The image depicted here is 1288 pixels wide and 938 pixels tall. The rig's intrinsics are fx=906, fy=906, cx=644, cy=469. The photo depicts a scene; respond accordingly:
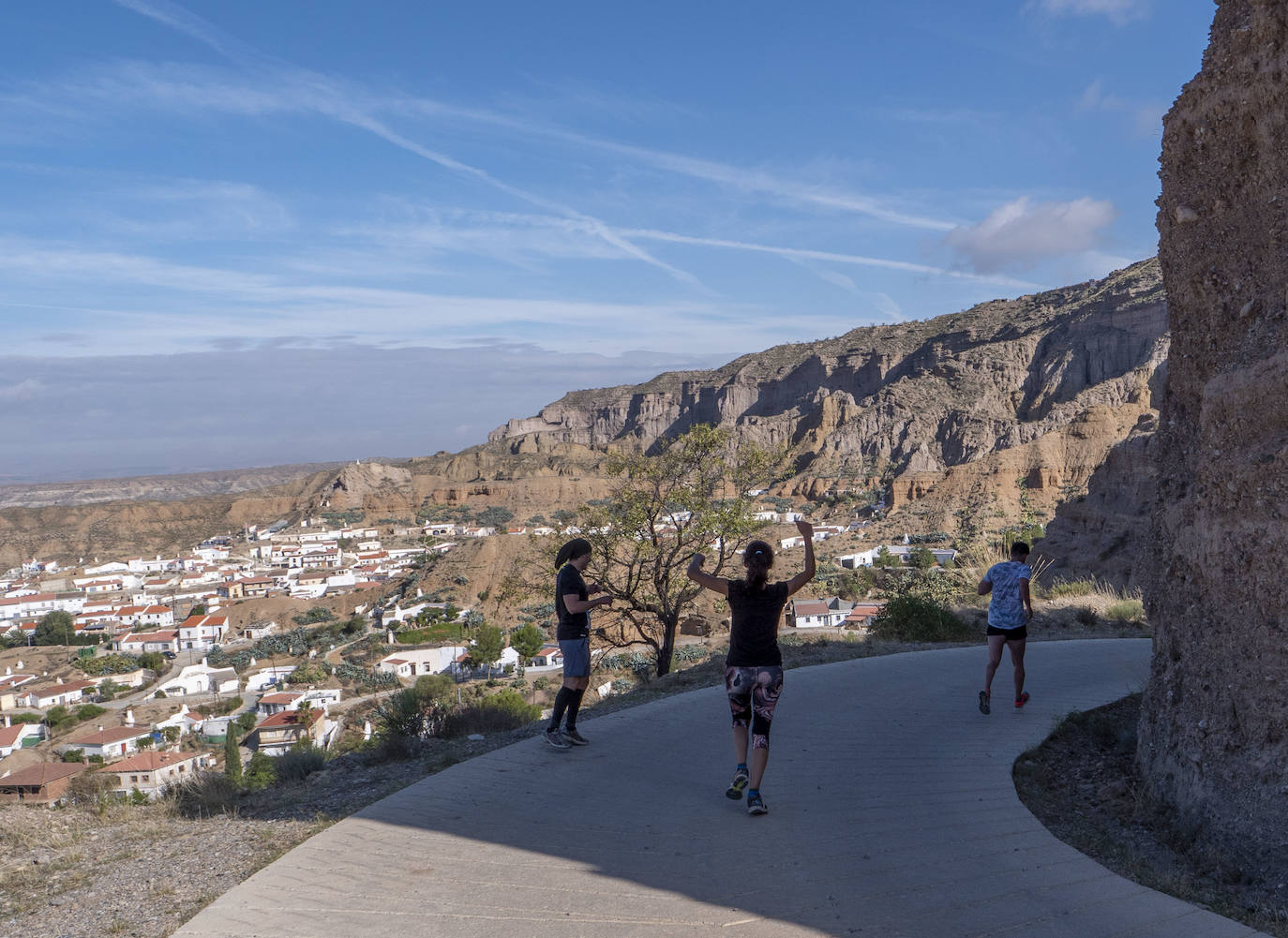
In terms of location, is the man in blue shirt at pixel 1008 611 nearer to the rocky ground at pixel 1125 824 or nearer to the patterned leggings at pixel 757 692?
the rocky ground at pixel 1125 824


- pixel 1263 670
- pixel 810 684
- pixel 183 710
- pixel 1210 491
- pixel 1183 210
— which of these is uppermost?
pixel 1183 210

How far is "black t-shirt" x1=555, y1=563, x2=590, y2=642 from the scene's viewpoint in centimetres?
684

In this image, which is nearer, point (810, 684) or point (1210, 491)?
point (1210, 491)

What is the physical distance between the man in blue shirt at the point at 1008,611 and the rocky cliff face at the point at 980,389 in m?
51.9

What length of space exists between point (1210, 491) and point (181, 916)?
5.99 metres

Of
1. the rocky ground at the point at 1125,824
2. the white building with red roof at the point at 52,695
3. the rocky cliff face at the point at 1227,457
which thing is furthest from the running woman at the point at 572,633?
the white building with red roof at the point at 52,695

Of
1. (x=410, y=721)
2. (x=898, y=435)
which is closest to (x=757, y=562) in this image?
(x=410, y=721)

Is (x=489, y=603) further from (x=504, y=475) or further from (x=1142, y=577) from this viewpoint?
(x=504, y=475)

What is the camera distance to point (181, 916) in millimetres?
4449

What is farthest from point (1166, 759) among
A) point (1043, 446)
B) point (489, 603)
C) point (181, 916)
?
point (1043, 446)

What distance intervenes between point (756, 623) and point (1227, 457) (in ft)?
9.25

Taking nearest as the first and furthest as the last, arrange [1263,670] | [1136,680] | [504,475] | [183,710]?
[1263,670] < [1136,680] < [183,710] < [504,475]

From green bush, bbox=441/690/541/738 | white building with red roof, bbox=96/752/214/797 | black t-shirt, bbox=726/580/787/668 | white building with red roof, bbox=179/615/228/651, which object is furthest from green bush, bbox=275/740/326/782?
white building with red roof, bbox=179/615/228/651

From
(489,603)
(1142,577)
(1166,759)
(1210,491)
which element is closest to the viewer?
(1210,491)
